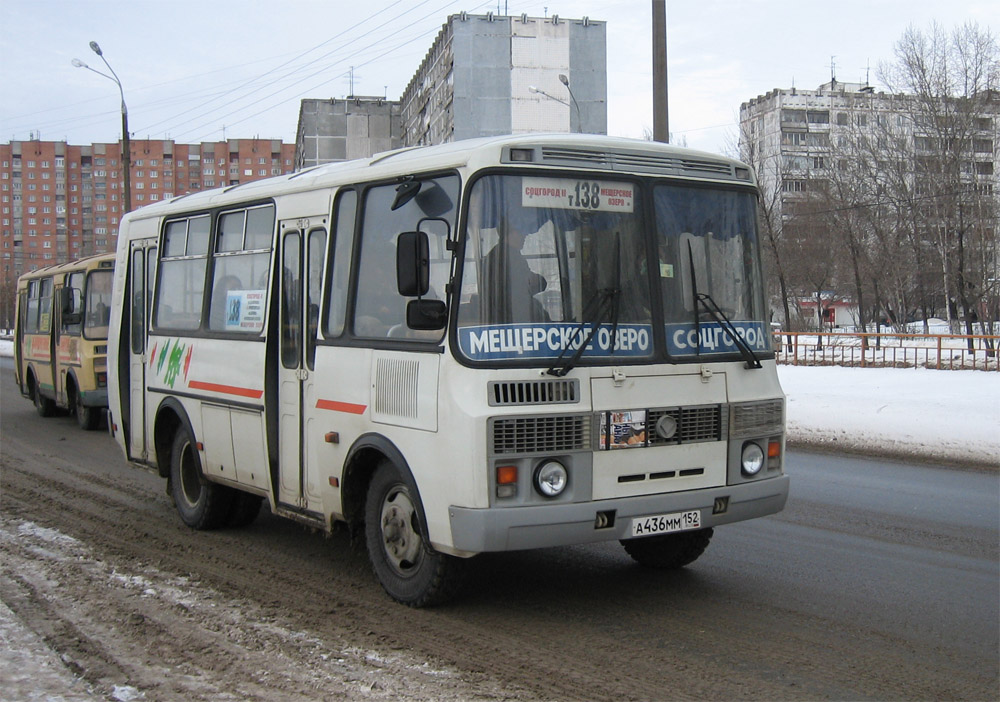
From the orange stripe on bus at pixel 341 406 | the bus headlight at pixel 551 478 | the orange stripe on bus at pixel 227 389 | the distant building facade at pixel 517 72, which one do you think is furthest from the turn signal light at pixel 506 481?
the distant building facade at pixel 517 72

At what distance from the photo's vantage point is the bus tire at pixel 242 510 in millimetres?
8531

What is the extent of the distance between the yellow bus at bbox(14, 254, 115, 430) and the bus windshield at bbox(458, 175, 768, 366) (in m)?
11.7

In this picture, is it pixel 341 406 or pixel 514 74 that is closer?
pixel 341 406

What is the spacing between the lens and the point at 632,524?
223 inches

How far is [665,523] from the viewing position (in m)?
5.80

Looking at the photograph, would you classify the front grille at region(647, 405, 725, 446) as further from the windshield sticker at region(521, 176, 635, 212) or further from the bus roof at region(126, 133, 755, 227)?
the bus roof at region(126, 133, 755, 227)

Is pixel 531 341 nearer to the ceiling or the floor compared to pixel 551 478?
nearer to the ceiling

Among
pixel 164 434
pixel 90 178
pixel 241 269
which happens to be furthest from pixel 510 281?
pixel 90 178

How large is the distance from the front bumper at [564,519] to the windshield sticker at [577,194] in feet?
5.32

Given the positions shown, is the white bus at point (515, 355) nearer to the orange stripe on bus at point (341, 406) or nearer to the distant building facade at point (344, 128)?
the orange stripe on bus at point (341, 406)

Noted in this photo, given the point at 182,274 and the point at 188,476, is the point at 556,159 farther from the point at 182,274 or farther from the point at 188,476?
the point at 188,476

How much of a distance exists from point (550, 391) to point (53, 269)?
52.0 feet

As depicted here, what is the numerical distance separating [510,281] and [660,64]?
11.7 meters

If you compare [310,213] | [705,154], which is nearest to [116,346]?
[310,213]
